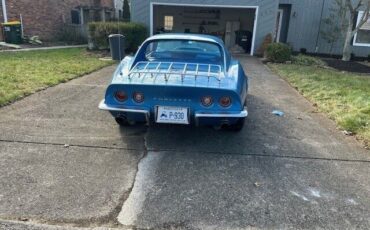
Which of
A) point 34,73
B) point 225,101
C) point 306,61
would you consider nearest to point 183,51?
point 225,101

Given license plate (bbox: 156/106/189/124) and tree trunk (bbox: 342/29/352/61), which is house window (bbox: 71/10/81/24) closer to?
tree trunk (bbox: 342/29/352/61)

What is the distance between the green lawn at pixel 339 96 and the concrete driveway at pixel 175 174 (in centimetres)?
37

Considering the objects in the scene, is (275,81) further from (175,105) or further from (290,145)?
(175,105)

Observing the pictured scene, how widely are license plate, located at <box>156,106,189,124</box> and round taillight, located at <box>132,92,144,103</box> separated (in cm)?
24

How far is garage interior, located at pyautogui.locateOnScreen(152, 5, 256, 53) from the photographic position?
20891 millimetres

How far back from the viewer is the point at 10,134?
451 centimetres

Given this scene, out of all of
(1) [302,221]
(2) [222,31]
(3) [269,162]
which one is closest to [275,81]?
(3) [269,162]

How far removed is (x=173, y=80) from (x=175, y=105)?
32 cm

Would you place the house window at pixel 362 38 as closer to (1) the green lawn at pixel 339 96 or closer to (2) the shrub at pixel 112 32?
(1) the green lawn at pixel 339 96

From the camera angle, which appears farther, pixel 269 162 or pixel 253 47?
pixel 253 47

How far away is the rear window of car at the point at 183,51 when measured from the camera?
5.09 m

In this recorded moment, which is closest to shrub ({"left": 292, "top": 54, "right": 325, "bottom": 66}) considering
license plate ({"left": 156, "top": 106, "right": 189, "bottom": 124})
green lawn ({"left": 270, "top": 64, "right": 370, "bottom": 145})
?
green lawn ({"left": 270, "top": 64, "right": 370, "bottom": 145})

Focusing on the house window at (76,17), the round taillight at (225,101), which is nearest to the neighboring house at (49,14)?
the house window at (76,17)

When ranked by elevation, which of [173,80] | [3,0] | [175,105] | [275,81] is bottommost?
[275,81]
